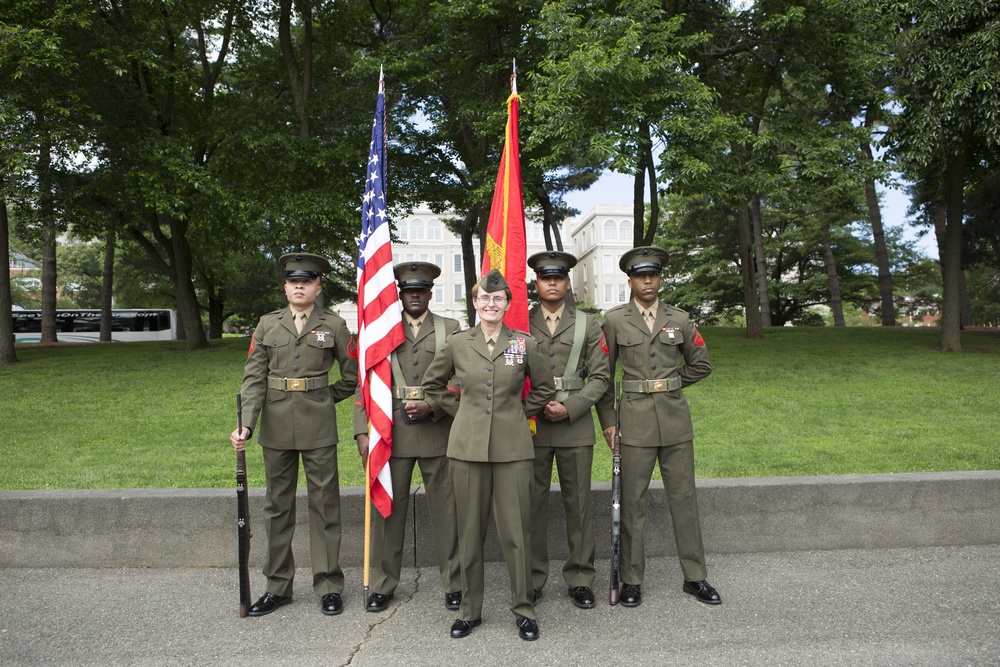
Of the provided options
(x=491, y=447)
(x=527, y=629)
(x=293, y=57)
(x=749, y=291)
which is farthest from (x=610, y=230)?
(x=527, y=629)

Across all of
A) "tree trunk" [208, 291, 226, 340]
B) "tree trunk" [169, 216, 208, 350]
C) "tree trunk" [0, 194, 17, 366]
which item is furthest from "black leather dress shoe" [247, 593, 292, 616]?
"tree trunk" [208, 291, 226, 340]

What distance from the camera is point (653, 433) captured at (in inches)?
189

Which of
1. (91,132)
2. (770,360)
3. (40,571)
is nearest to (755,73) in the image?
(770,360)

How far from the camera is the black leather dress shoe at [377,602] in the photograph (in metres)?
4.57

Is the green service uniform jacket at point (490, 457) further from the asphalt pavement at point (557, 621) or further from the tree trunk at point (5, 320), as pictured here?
the tree trunk at point (5, 320)

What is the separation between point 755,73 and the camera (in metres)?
18.5

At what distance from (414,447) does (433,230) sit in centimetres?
7597

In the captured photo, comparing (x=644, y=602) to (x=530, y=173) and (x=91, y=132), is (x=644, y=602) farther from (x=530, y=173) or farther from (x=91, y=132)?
(x=91, y=132)

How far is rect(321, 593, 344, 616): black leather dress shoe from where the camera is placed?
14.8ft

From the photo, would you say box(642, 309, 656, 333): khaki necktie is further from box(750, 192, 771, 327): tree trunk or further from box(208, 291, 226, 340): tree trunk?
box(208, 291, 226, 340): tree trunk

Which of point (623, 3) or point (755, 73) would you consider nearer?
point (623, 3)

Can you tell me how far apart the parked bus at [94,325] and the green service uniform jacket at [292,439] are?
133 feet

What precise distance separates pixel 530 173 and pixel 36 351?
13.3 meters

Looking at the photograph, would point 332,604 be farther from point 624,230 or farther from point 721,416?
point 624,230
